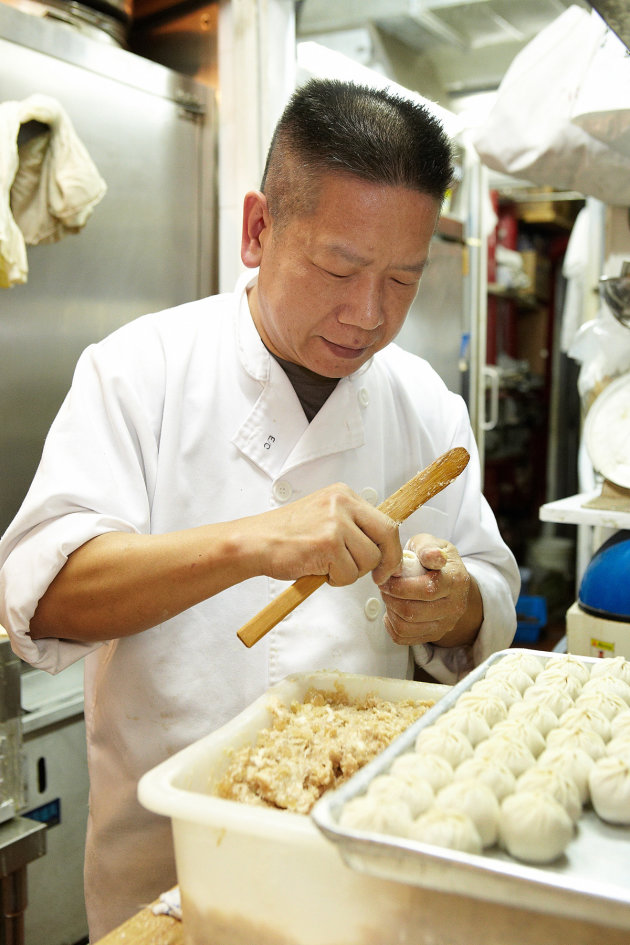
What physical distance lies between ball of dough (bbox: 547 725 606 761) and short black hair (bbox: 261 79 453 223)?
743mm

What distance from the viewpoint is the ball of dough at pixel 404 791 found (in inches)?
27.3

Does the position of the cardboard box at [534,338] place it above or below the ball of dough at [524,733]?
above

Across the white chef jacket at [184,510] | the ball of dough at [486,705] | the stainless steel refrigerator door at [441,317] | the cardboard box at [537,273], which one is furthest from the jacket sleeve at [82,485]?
the cardboard box at [537,273]

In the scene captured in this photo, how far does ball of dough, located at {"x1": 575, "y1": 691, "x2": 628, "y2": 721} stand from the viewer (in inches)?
36.5

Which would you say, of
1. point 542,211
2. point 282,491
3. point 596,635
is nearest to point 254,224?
point 282,491

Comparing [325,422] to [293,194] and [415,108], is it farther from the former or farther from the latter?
[415,108]

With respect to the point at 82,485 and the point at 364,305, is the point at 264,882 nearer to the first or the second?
the point at 82,485

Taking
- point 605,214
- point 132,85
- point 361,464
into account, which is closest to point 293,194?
point 361,464

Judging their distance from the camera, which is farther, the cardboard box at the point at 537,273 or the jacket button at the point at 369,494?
the cardboard box at the point at 537,273

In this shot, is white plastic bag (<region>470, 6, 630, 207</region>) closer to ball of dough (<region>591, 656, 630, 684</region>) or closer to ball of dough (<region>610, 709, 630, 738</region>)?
ball of dough (<region>591, 656, 630, 684</region>)

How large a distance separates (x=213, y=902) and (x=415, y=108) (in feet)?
3.53

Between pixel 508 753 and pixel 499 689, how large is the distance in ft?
0.54

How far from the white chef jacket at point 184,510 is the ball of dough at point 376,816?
0.63 meters

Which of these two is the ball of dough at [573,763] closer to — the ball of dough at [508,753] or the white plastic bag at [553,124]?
the ball of dough at [508,753]
